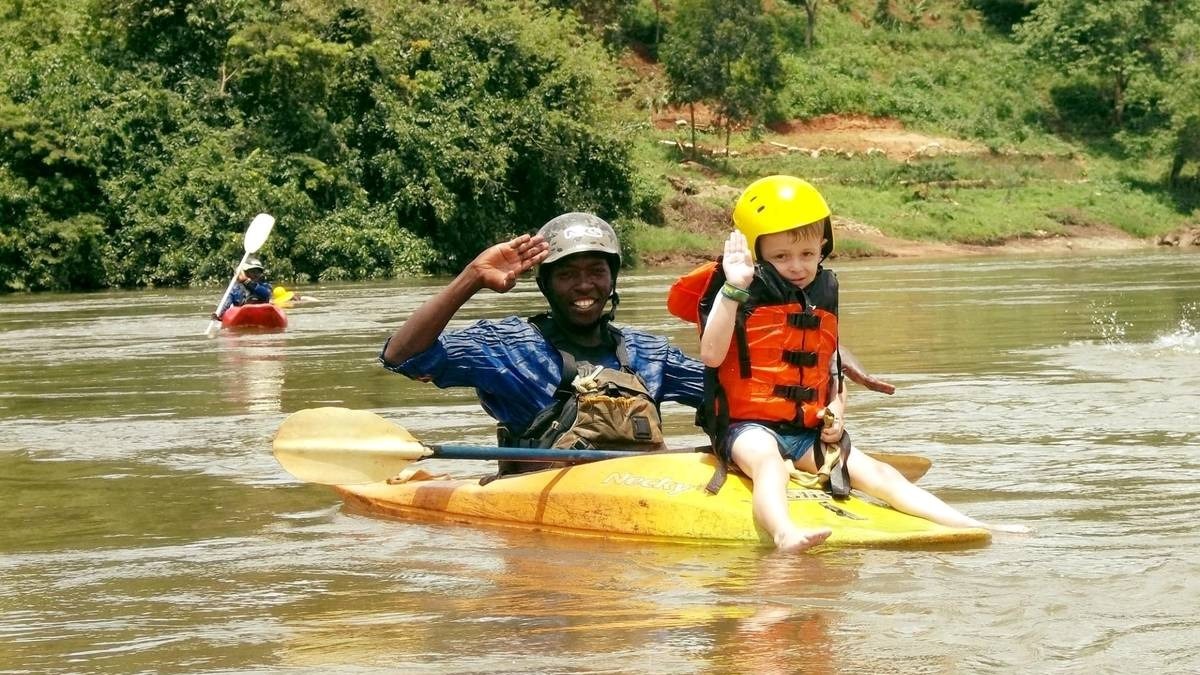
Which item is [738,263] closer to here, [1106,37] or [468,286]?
[468,286]

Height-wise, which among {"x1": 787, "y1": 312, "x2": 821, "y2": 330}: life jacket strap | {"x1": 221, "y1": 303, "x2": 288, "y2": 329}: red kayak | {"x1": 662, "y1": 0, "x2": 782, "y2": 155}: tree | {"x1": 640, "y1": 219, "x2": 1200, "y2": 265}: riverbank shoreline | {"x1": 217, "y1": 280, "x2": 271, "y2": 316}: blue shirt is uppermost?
{"x1": 662, "y1": 0, "x2": 782, "y2": 155}: tree

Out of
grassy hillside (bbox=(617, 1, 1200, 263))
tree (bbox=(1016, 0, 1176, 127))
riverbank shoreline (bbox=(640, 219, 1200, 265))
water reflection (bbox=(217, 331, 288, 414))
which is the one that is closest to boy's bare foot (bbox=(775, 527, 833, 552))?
water reflection (bbox=(217, 331, 288, 414))

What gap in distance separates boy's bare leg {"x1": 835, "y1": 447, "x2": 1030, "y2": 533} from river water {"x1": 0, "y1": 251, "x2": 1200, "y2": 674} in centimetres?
15

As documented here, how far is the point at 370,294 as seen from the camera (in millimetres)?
25078

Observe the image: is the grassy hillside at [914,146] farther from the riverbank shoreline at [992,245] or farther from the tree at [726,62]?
the tree at [726,62]

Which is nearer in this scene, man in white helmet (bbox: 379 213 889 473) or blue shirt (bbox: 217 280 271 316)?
man in white helmet (bbox: 379 213 889 473)

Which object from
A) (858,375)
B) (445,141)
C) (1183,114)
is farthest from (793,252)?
(1183,114)

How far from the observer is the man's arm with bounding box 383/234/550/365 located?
526cm

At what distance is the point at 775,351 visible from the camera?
17.5ft

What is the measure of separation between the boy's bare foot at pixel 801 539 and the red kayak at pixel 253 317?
41.7 ft

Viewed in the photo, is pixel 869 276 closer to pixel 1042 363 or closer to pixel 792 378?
pixel 1042 363

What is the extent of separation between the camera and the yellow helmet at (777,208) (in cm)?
523

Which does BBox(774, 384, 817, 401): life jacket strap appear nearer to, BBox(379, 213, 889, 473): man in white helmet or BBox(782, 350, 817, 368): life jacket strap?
BBox(782, 350, 817, 368): life jacket strap

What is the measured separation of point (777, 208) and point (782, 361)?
0.48 m
